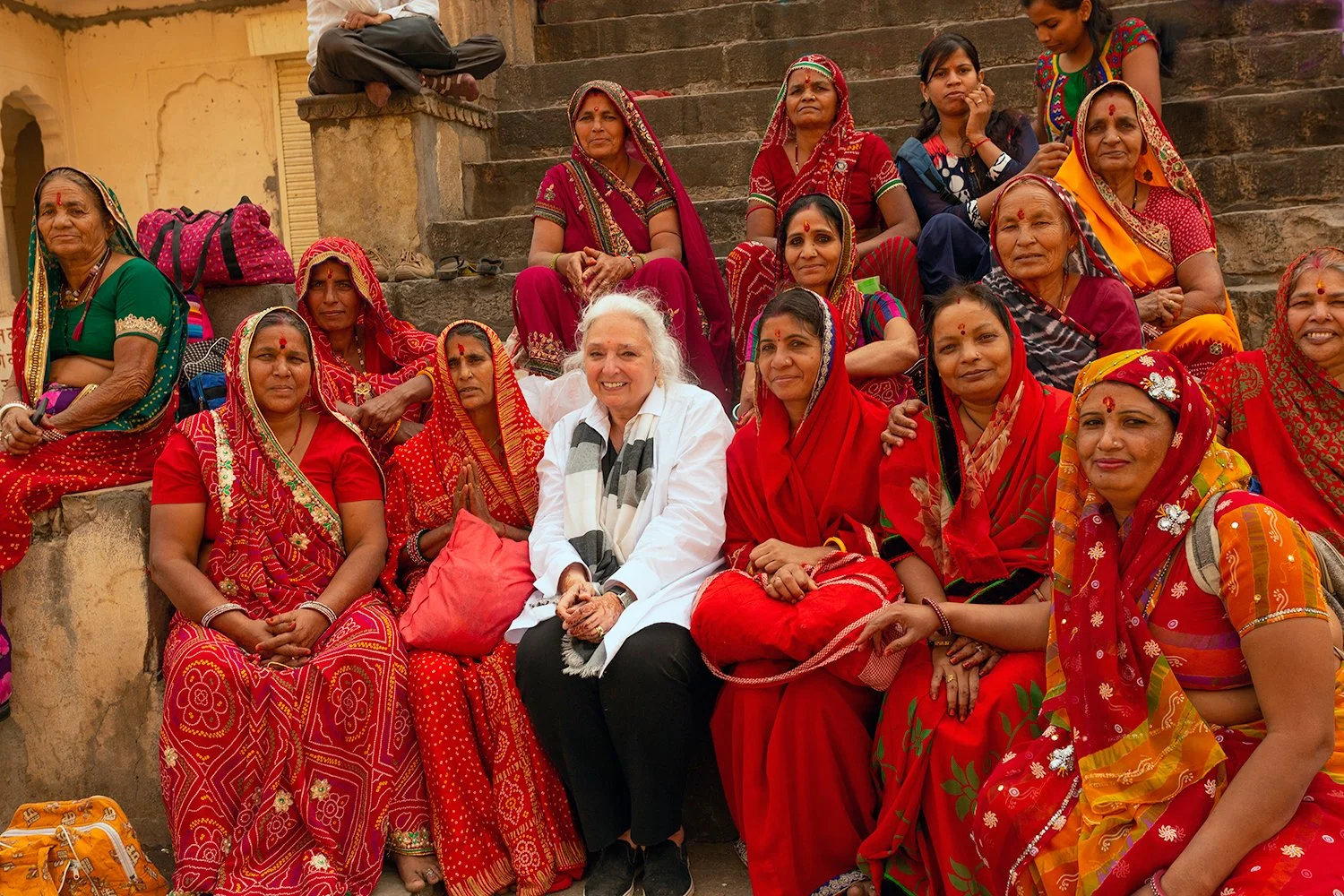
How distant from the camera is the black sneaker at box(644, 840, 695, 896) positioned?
3195 millimetres

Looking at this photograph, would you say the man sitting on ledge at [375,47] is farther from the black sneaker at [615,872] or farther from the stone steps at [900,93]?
the black sneaker at [615,872]

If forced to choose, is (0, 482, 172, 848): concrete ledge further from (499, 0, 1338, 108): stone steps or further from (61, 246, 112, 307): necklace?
(499, 0, 1338, 108): stone steps

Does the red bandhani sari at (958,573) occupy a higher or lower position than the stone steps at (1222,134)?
lower

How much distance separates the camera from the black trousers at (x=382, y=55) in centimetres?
585

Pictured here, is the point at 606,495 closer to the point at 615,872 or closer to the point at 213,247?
→ the point at 615,872

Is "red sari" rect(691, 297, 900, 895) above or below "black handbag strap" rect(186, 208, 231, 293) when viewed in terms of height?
below

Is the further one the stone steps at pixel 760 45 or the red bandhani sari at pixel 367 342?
the stone steps at pixel 760 45

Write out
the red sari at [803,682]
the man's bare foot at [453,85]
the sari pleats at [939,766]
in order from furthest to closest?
the man's bare foot at [453,85] → the red sari at [803,682] → the sari pleats at [939,766]

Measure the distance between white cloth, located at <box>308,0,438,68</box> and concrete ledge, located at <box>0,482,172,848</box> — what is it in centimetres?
293

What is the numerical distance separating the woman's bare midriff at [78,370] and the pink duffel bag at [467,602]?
1542 mm

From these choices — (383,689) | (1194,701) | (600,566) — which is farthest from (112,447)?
(1194,701)

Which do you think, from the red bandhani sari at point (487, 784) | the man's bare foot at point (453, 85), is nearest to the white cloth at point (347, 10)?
the man's bare foot at point (453, 85)

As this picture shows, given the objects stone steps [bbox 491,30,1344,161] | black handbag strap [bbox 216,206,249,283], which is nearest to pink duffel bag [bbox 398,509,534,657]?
black handbag strap [bbox 216,206,249,283]

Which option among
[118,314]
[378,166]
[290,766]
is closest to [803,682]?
[290,766]
